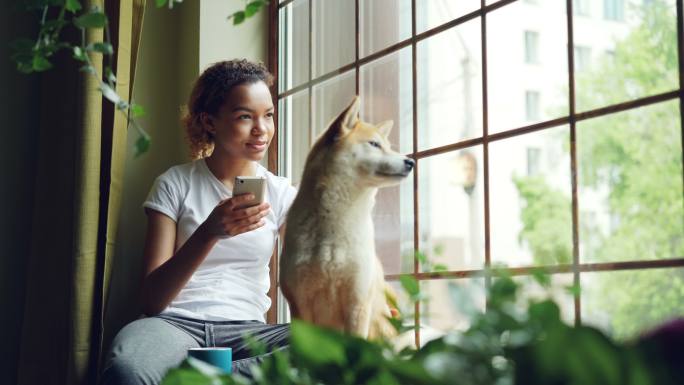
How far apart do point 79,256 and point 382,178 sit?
1018mm

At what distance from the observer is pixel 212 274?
171cm

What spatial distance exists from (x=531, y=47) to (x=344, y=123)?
472 millimetres

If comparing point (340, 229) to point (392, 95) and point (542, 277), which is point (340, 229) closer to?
point (392, 95)

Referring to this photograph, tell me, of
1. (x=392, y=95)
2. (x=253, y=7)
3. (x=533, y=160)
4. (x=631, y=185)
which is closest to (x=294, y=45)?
(x=392, y=95)

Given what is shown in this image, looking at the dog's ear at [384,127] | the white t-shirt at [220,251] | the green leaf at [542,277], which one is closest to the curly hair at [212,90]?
the white t-shirt at [220,251]

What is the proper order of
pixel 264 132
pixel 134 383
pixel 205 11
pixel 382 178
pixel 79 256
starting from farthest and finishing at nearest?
pixel 205 11 → pixel 79 256 → pixel 264 132 → pixel 134 383 → pixel 382 178

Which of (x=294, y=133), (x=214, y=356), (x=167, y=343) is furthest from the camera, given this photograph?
(x=294, y=133)

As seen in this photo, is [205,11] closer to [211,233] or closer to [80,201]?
[80,201]

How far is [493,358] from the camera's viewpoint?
230 millimetres

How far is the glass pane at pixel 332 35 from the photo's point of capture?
1880mm

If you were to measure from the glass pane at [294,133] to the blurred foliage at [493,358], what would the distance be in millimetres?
1766

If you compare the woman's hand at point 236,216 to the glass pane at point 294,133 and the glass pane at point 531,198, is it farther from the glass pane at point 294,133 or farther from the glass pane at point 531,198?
the glass pane at point 294,133

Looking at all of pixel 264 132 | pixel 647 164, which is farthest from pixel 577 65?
pixel 264 132

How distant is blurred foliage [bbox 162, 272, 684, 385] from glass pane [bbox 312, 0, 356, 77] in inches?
65.3
